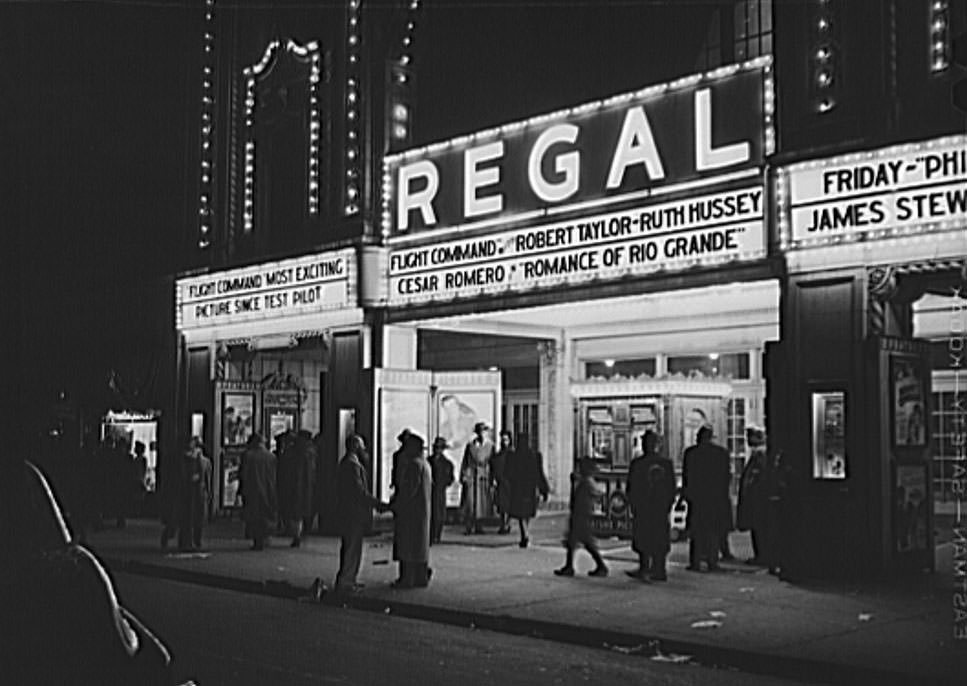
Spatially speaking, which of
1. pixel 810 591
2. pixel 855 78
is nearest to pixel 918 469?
pixel 810 591

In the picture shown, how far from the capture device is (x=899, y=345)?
14.3 metres

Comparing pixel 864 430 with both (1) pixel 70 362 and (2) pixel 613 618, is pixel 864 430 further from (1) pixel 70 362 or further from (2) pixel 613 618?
(1) pixel 70 362

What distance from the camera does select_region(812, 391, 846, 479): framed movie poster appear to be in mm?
14211

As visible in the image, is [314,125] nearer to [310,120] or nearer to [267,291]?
[310,120]

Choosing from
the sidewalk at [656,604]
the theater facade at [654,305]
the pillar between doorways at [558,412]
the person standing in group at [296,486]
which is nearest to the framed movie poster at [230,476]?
the theater facade at [654,305]

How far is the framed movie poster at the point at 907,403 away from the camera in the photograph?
1419 centimetres

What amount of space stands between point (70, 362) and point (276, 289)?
393 inches

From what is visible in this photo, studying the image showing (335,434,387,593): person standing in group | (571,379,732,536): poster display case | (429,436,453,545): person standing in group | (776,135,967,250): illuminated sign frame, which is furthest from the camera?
(571,379,732,536): poster display case

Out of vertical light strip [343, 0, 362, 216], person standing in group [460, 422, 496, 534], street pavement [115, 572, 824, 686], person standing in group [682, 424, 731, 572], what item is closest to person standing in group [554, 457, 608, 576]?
person standing in group [682, 424, 731, 572]

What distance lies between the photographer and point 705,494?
14.8m

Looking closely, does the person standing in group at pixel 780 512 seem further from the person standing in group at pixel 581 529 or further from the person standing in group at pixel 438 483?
the person standing in group at pixel 438 483

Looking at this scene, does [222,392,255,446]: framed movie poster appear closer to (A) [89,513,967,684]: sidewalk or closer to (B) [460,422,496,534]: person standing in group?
(A) [89,513,967,684]: sidewalk

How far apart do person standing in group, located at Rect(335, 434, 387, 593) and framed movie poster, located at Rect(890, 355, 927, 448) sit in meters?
6.24

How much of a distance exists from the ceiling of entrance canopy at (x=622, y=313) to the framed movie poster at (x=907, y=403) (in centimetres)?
225
